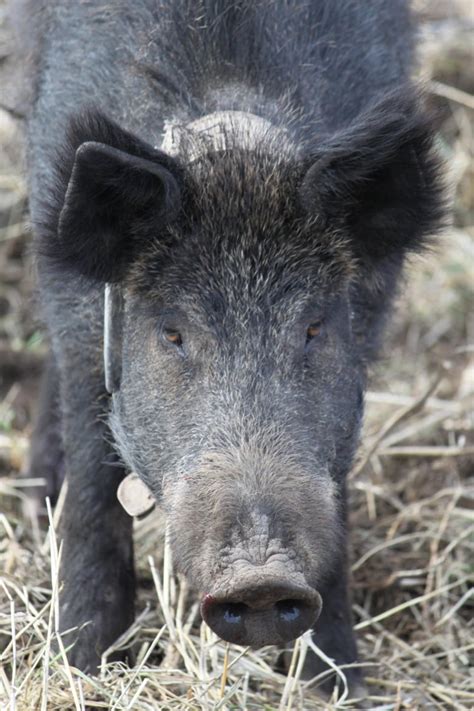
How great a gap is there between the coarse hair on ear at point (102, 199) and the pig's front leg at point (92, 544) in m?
0.57

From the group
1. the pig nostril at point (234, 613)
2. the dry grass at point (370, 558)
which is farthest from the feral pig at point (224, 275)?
the dry grass at point (370, 558)

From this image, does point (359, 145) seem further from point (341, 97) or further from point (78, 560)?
point (78, 560)

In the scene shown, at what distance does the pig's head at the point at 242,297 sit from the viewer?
3.17 m

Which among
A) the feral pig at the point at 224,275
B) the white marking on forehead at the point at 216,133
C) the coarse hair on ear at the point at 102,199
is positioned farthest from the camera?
the white marking on forehead at the point at 216,133

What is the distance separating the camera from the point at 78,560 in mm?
3994

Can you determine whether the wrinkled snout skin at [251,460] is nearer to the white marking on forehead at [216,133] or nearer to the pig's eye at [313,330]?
the pig's eye at [313,330]

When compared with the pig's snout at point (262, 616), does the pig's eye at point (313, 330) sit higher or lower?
higher

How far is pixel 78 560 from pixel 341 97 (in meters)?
1.64

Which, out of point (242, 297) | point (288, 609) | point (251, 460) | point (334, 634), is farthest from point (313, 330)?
point (334, 634)

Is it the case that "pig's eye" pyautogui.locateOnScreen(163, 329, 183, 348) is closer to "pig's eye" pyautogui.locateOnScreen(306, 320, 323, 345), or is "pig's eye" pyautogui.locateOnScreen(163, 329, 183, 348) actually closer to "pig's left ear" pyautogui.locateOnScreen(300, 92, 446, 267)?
"pig's eye" pyautogui.locateOnScreen(306, 320, 323, 345)

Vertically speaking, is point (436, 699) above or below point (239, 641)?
below

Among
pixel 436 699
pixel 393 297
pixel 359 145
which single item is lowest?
pixel 436 699

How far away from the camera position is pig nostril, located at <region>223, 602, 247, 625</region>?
118 inches

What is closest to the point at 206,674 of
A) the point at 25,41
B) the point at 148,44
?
the point at 148,44
